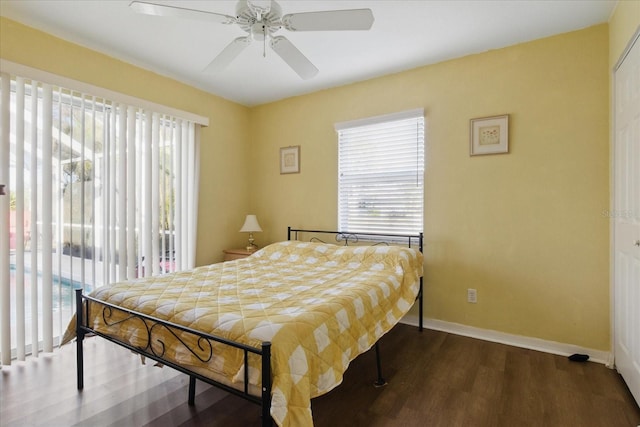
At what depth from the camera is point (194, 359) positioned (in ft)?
4.83

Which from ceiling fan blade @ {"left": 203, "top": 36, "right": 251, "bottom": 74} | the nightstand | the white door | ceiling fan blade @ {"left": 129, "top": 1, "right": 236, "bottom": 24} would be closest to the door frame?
the white door

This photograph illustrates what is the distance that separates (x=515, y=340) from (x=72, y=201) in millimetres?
3836

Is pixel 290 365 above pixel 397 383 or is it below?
above

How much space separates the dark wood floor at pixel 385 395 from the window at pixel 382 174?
132 cm

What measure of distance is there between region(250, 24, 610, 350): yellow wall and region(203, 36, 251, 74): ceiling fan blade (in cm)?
168

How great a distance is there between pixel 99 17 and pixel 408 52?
2416mm

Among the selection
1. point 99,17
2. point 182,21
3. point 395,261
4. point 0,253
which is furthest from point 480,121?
point 0,253

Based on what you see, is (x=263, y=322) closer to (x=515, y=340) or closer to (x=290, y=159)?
(x=515, y=340)

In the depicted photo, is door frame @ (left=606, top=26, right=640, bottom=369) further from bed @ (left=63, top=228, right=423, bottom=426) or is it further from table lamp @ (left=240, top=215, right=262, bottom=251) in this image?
table lamp @ (left=240, top=215, right=262, bottom=251)

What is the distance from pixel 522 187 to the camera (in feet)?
8.77

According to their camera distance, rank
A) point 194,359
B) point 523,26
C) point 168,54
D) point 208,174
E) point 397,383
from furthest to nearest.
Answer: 1. point 208,174
2. point 168,54
3. point 523,26
4. point 397,383
5. point 194,359

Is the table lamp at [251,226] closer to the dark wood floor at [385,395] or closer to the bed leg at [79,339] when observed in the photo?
the dark wood floor at [385,395]

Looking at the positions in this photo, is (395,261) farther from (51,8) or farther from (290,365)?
(51,8)

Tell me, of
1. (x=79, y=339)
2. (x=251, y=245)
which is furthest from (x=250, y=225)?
(x=79, y=339)
